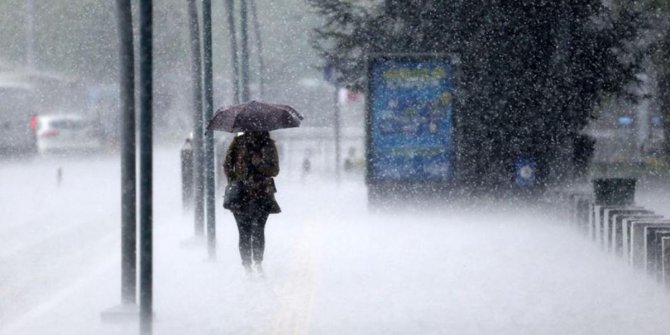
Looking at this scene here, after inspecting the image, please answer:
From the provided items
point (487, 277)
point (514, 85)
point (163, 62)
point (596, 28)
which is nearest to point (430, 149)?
point (514, 85)

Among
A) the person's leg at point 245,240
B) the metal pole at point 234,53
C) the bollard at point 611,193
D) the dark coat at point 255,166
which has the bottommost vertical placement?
the person's leg at point 245,240

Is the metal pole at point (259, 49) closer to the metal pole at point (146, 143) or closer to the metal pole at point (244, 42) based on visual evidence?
the metal pole at point (244, 42)

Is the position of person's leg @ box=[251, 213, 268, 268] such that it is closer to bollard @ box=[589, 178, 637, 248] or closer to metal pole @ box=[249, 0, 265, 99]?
bollard @ box=[589, 178, 637, 248]

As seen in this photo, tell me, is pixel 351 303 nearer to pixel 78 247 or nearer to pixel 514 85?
pixel 78 247

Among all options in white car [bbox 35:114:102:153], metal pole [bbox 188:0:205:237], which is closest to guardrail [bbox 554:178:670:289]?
metal pole [bbox 188:0:205:237]

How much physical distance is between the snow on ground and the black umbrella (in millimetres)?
1551

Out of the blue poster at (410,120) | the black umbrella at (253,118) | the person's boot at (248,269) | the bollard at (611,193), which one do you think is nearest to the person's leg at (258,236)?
the person's boot at (248,269)

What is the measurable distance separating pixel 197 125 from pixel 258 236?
3.66m

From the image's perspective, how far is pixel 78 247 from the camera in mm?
18531

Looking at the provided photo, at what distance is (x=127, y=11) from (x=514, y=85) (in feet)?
45.5

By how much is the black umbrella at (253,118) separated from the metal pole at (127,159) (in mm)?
2370

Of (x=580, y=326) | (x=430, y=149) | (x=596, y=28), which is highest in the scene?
(x=596, y=28)

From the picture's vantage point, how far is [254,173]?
563 inches

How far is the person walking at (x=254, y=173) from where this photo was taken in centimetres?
1427
